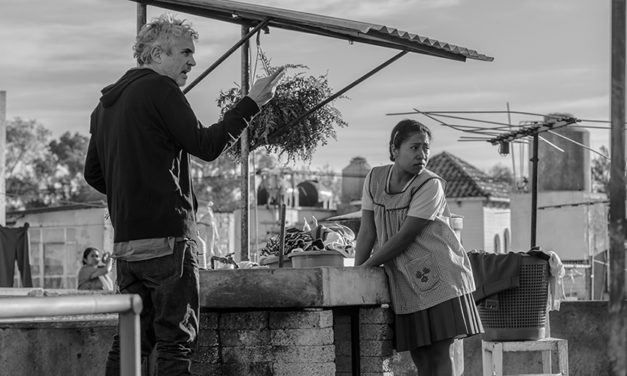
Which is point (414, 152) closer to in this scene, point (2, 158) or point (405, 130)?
point (405, 130)

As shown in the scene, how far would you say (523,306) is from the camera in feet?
26.5

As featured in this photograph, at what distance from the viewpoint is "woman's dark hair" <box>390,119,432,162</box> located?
20.2ft

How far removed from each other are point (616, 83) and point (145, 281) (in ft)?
7.42

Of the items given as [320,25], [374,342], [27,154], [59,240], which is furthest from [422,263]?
[27,154]

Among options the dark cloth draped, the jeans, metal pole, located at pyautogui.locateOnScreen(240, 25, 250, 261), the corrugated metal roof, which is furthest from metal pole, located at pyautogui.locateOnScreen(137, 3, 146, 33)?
the dark cloth draped

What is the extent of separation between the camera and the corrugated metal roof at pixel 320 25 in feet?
23.1

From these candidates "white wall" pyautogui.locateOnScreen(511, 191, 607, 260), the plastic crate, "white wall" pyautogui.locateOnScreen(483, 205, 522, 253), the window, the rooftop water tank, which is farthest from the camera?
the rooftop water tank

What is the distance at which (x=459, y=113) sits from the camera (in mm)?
12648

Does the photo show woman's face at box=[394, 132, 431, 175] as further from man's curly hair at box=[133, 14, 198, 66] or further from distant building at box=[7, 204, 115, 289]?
distant building at box=[7, 204, 115, 289]

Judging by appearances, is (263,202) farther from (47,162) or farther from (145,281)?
(145,281)

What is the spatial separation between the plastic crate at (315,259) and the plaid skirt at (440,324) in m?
0.77

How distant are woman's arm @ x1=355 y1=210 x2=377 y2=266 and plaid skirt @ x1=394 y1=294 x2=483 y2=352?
56cm

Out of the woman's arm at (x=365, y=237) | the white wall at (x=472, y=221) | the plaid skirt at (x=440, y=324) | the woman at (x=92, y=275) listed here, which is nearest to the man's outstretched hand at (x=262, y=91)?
the woman's arm at (x=365, y=237)

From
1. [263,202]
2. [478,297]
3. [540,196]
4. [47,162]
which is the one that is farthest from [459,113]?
[47,162]
